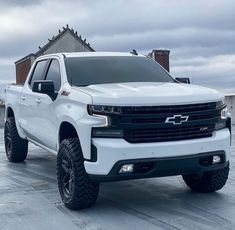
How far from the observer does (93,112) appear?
5.26 meters

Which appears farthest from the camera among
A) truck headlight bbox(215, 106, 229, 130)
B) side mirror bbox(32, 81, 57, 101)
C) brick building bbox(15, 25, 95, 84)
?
brick building bbox(15, 25, 95, 84)

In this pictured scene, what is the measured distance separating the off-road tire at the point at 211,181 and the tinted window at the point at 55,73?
86.1 inches

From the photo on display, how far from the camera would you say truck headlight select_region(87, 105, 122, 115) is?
5191 mm

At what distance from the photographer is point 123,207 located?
19.1 feet

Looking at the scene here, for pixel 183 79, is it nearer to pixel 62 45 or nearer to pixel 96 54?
pixel 96 54

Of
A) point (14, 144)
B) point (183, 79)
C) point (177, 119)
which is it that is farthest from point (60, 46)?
point (177, 119)

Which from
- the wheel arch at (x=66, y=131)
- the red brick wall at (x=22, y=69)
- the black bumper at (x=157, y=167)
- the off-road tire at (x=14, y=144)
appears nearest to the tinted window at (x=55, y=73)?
the wheel arch at (x=66, y=131)

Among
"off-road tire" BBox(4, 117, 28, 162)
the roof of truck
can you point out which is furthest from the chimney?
the roof of truck

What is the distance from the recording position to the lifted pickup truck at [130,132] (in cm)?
520

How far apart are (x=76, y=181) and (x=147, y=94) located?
1231 millimetres

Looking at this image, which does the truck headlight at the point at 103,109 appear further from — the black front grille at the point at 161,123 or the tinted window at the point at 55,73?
the tinted window at the point at 55,73

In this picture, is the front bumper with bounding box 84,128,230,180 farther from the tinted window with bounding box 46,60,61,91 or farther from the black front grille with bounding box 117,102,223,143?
the tinted window with bounding box 46,60,61,91

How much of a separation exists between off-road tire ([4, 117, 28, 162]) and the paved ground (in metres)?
1.36

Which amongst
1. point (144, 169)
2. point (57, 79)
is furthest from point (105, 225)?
point (57, 79)
